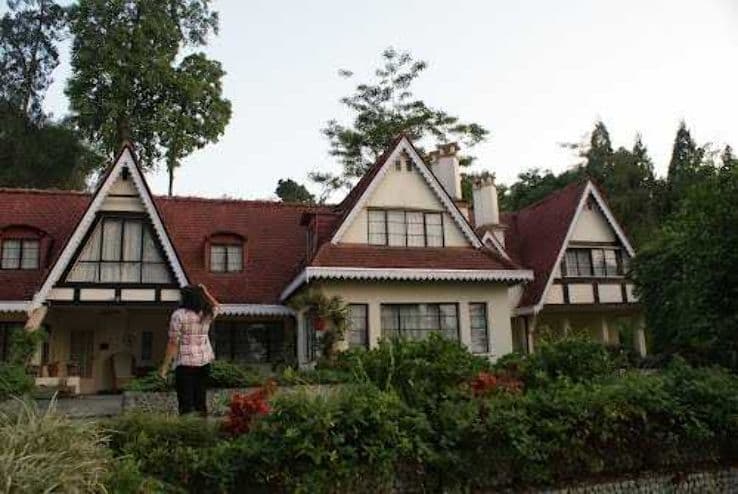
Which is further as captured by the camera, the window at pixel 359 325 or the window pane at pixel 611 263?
the window pane at pixel 611 263

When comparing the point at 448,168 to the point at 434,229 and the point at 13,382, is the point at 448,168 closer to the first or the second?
the point at 434,229

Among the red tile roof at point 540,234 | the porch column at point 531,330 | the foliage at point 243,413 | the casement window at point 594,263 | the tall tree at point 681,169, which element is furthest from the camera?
the tall tree at point 681,169

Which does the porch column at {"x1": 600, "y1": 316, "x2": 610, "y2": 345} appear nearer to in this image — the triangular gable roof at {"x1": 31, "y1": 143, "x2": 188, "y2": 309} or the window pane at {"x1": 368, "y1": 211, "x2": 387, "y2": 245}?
the window pane at {"x1": 368, "y1": 211, "x2": 387, "y2": 245}

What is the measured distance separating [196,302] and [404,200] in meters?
11.7

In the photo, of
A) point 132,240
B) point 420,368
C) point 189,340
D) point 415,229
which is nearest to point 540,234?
point 415,229

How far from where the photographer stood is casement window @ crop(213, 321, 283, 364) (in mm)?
21328

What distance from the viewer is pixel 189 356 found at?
8.87 metres

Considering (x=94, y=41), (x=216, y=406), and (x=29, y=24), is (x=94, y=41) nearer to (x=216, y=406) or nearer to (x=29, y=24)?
(x=29, y=24)

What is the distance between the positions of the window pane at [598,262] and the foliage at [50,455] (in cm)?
1963

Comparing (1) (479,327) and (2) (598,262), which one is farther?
(2) (598,262)

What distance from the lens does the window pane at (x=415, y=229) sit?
20141mm

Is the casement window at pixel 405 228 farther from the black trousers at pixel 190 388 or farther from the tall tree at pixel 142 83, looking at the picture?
the tall tree at pixel 142 83

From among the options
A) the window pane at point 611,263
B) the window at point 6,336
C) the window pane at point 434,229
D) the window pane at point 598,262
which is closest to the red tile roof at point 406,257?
the window pane at point 434,229

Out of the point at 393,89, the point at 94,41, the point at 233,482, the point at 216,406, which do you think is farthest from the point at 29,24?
the point at 233,482
